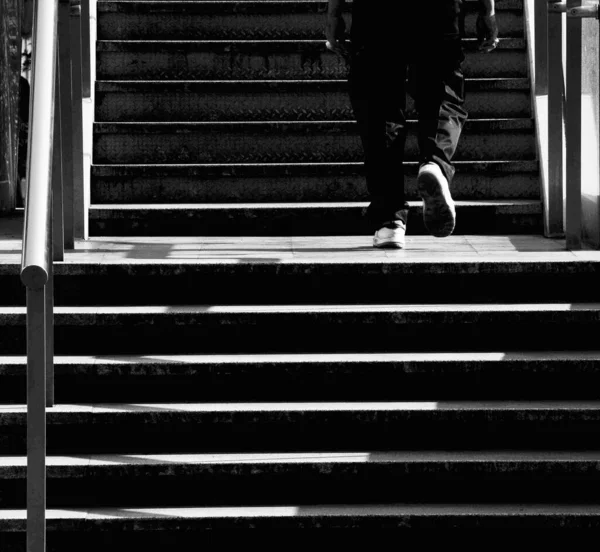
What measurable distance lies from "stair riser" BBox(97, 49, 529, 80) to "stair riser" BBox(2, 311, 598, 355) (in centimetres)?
215

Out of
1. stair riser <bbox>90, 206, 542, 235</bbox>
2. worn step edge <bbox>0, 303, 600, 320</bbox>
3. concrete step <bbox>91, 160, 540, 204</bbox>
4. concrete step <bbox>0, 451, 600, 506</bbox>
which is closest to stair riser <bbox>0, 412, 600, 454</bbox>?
concrete step <bbox>0, 451, 600, 506</bbox>

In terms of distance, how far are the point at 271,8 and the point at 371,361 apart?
2.74 meters

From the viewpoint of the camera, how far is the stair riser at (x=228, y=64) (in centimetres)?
607

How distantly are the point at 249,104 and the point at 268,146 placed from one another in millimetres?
274

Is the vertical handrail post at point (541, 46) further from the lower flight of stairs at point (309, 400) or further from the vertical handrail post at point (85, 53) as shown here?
the vertical handrail post at point (85, 53)

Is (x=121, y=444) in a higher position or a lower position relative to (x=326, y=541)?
higher

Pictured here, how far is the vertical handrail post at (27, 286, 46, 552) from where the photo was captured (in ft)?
10.7

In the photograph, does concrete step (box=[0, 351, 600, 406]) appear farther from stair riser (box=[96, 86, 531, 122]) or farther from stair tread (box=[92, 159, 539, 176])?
stair riser (box=[96, 86, 531, 122])

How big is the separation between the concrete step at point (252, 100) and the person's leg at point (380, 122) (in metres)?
0.96

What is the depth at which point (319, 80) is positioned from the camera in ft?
19.7

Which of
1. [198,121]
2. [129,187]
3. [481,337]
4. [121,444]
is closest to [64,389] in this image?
[121,444]

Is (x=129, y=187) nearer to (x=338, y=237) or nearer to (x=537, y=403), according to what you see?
(x=338, y=237)

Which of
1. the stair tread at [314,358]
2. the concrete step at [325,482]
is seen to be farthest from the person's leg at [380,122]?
the concrete step at [325,482]

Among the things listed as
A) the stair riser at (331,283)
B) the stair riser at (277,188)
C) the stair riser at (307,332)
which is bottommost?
the stair riser at (307,332)
